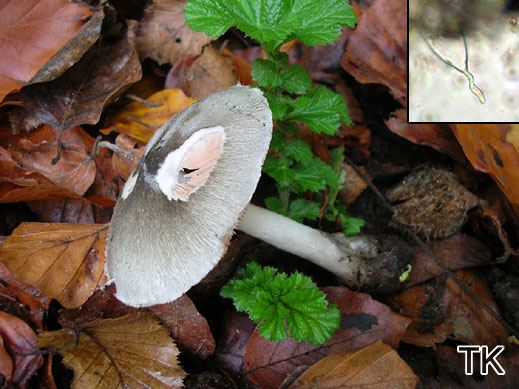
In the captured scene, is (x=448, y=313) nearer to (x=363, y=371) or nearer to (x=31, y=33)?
(x=363, y=371)

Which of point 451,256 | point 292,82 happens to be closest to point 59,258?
point 292,82

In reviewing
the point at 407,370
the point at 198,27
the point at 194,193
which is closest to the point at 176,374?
the point at 194,193

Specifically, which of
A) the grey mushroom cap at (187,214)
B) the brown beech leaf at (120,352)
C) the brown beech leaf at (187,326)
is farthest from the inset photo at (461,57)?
the brown beech leaf at (120,352)

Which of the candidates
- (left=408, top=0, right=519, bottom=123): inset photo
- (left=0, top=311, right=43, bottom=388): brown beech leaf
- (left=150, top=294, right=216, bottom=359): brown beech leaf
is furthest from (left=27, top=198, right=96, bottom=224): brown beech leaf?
(left=408, top=0, right=519, bottom=123): inset photo

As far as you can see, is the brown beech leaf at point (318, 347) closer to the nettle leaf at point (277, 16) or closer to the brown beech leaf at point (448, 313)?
the brown beech leaf at point (448, 313)

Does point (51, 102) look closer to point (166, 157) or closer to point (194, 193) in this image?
point (166, 157)
